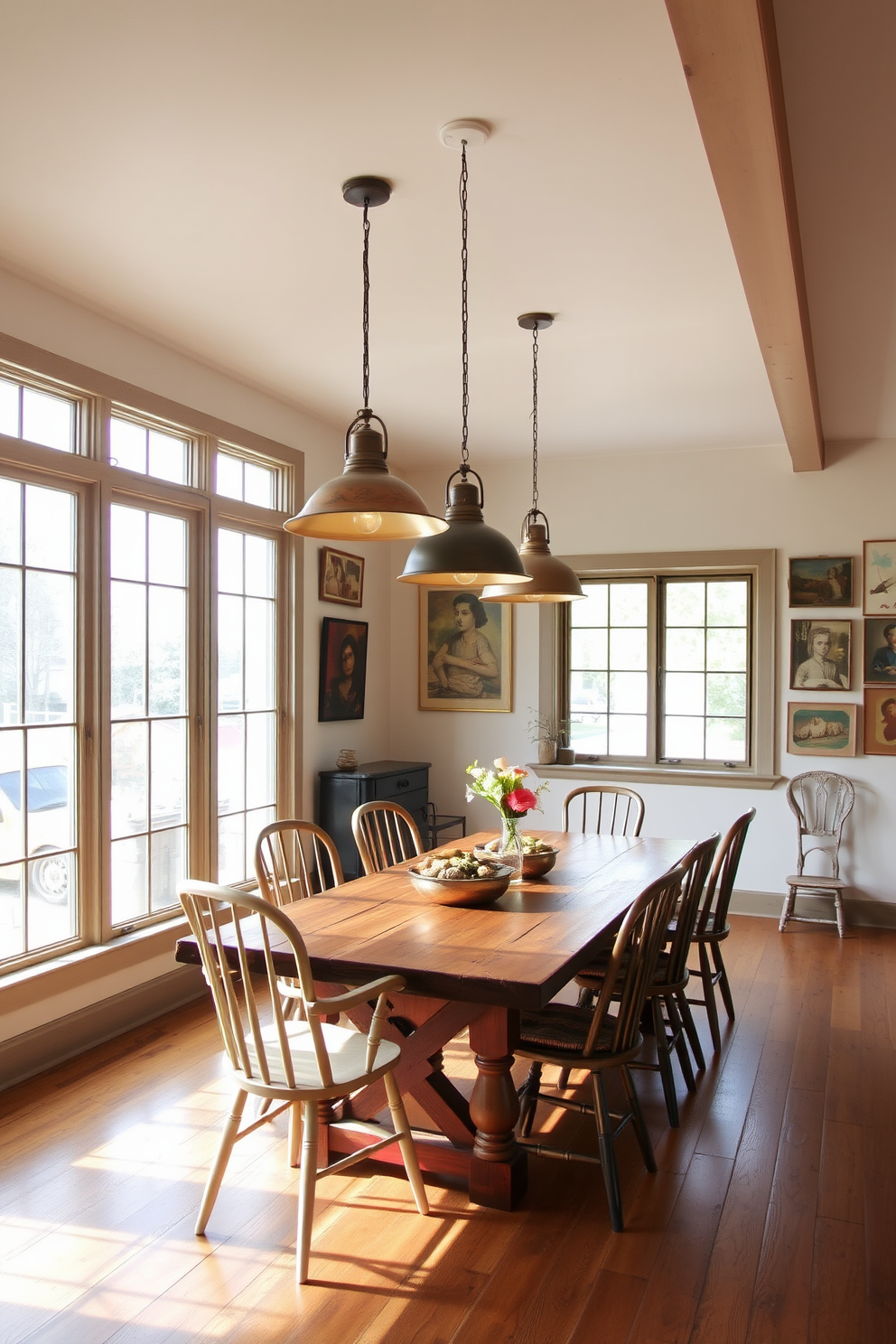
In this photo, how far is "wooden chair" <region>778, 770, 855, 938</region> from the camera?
18.6 feet

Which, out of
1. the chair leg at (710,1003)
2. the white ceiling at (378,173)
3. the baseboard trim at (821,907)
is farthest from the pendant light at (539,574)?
the baseboard trim at (821,907)

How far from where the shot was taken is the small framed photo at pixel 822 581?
19.0 feet

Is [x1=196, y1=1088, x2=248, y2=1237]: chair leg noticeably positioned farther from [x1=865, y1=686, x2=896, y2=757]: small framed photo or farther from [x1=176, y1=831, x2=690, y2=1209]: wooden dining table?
[x1=865, y1=686, x2=896, y2=757]: small framed photo

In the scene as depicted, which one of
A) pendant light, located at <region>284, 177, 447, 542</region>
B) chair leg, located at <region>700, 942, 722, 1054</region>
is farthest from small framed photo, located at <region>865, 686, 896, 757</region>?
pendant light, located at <region>284, 177, 447, 542</region>

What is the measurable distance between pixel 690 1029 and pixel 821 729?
2845mm

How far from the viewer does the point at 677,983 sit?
10.9 ft

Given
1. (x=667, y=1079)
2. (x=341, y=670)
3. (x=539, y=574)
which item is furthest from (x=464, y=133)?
(x=341, y=670)

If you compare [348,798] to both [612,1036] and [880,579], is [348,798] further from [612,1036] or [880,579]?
[880,579]

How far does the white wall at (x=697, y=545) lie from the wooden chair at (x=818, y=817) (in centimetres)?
9

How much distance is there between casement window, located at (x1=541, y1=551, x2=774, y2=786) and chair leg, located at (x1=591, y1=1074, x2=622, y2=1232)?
3633mm

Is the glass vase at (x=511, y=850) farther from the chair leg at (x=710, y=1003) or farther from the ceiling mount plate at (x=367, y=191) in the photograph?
the ceiling mount plate at (x=367, y=191)

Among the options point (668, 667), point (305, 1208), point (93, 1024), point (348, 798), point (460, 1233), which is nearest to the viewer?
point (305, 1208)

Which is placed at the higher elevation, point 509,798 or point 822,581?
point 822,581

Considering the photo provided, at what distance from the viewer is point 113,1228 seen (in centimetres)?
255
